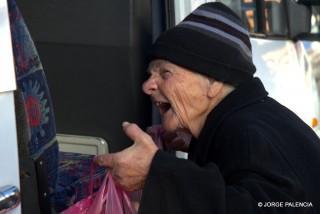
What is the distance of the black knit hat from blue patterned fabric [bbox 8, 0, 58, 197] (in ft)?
1.46

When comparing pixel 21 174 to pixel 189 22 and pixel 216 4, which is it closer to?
pixel 189 22

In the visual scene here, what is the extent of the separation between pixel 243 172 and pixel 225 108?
0.87 ft

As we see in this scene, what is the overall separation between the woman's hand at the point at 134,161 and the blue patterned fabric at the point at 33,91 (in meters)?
0.17

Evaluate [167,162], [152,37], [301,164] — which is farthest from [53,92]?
[301,164]

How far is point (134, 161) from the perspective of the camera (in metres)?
1.55

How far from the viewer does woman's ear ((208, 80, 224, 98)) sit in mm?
1789

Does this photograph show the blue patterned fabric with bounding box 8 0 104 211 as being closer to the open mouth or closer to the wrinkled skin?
the wrinkled skin

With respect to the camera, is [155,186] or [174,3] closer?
[155,186]

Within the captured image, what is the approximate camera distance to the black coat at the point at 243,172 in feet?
4.87

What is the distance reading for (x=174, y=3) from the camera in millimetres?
2232

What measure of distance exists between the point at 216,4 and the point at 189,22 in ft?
0.42

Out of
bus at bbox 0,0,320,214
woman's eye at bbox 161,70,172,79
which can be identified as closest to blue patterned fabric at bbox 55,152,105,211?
bus at bbox 0,0,320,214

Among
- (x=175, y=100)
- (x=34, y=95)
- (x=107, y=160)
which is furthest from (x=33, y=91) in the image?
(x=175, y=100)

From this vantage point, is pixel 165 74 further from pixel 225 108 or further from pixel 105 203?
pixel 105 203
